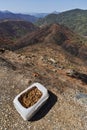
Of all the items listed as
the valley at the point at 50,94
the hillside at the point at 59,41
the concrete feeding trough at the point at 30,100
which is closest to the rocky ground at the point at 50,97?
the valley at the point at 50,94

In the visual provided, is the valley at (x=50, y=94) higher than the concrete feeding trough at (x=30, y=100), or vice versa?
the concrete feeding trough at (x=30, y=100)

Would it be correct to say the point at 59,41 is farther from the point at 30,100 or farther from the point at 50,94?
the point at 30,100

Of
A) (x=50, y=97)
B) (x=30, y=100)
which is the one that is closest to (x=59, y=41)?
(x=50, y=97)

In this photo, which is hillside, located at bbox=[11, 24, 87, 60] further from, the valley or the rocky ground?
the rocky ground

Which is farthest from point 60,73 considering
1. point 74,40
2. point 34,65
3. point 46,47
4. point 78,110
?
point 74,40

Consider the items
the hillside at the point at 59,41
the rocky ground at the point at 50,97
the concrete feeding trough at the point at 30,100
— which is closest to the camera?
the rocky ground at the point at 50,97

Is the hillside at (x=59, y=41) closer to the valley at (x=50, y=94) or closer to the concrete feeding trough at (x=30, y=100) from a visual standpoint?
the valley at (x=50, y=94)
